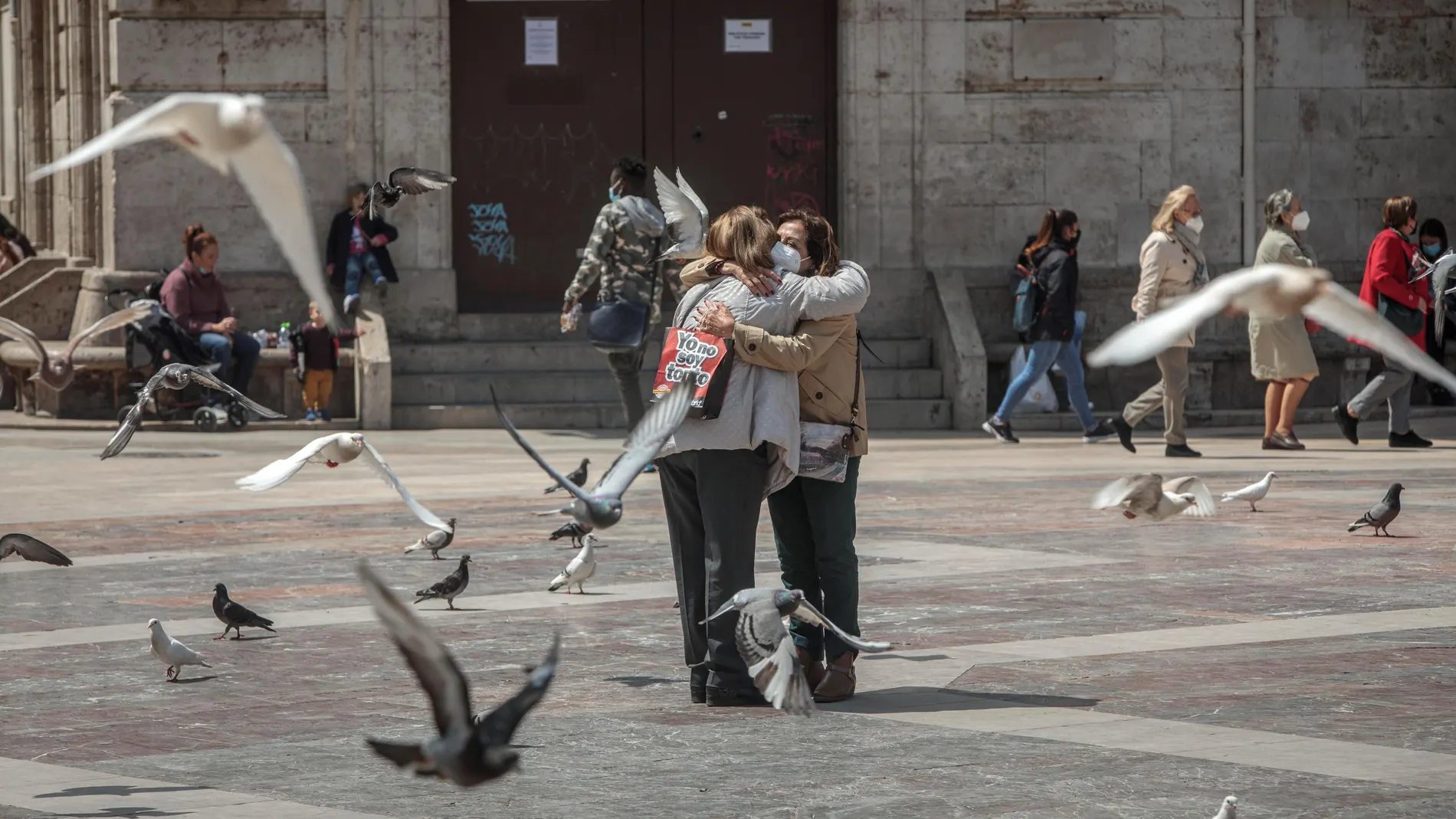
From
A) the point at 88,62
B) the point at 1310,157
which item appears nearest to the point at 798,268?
the point at 1310,157

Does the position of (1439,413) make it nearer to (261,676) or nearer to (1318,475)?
(1318,475)

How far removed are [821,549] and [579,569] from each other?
2.37m

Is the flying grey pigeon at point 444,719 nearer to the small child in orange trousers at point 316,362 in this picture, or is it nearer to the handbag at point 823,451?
the handbag at point 823,451

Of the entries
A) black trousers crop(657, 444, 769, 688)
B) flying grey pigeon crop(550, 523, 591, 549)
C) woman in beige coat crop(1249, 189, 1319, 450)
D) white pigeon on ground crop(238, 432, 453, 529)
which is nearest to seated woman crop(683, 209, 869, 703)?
black trousers crop(657, 444, 769, 688)

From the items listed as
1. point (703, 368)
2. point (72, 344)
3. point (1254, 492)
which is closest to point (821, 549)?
point (703, 368)

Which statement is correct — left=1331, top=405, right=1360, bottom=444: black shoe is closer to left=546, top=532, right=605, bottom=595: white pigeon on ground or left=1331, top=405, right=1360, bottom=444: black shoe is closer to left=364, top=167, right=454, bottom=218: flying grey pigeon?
left=546, top=532, right=605, bottom=595: white pigeon on ground

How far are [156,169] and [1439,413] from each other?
12749mm

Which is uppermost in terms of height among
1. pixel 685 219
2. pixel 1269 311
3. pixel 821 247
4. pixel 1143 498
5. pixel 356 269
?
pixel 685 219

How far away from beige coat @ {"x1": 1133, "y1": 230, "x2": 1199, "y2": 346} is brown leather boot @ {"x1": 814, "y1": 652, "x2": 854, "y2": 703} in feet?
30.7

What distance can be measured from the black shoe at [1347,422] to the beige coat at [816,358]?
36.3 feet

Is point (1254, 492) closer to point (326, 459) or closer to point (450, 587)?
point (450, 587)

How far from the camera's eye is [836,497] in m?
7.86

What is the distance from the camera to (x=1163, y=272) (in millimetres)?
16625

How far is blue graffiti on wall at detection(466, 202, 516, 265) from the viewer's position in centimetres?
2197
